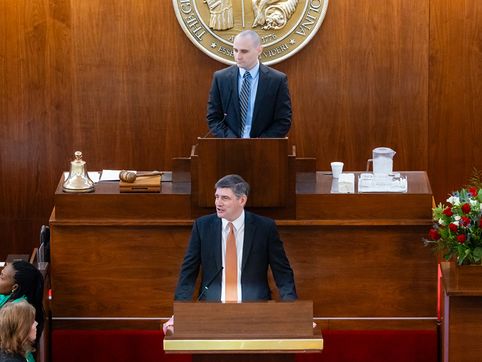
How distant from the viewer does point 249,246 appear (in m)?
6.62

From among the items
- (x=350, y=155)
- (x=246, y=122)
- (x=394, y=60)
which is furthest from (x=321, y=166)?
(x=246, y=122)

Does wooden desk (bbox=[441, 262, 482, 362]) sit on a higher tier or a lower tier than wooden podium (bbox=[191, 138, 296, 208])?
lower

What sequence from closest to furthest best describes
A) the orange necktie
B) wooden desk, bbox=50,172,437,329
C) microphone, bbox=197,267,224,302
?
microphone, bbox=197,267,224,302 → the orange necktie → wooden desk, bbox=50,172,437,329

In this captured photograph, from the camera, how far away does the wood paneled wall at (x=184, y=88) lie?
9344 mm

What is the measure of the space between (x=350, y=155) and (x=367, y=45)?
0.84 metres

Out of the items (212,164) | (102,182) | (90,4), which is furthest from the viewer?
(90,4)

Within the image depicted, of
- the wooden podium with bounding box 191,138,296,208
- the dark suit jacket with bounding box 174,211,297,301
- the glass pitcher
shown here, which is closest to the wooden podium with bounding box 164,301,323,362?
the dark suit jacket with bounding box 174,211,297,301

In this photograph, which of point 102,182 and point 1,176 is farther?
point 1,176

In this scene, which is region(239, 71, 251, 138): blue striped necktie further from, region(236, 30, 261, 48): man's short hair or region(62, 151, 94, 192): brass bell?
region(62, 151, 94, 192): brass bell

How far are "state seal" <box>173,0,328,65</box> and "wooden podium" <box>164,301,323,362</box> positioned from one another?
12.4ft

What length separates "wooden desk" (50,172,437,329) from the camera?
24.4 feet

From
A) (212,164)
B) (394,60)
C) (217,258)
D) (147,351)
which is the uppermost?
(394,60)

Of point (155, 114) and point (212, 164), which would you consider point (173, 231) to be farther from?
point (155, 114)

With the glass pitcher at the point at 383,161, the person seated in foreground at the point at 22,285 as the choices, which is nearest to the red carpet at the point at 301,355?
the person seated in foreground at the point at 22,285
